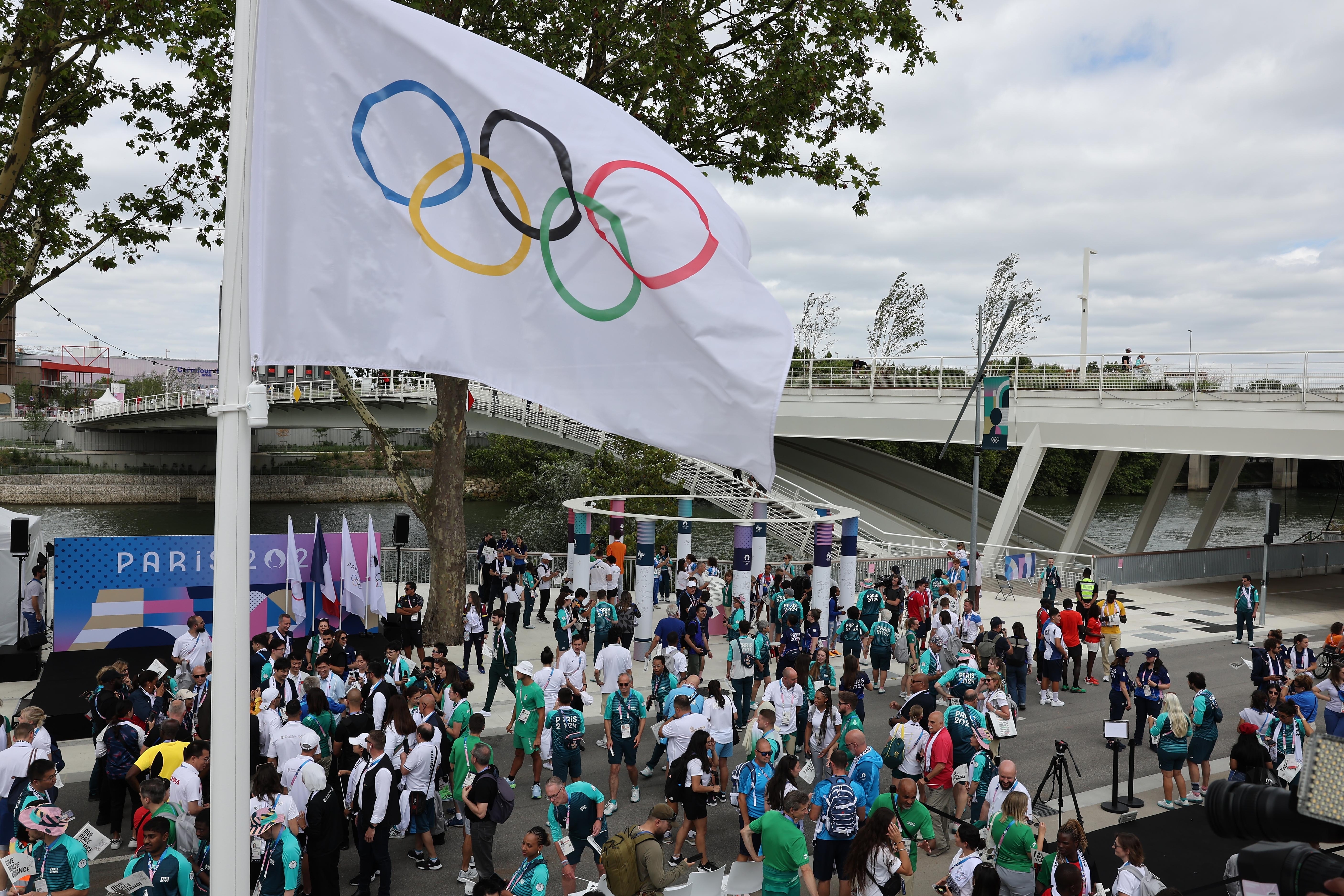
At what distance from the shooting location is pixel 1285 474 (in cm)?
7912

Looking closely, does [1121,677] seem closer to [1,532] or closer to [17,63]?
[17,63]

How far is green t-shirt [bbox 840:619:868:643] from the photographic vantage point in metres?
15.2

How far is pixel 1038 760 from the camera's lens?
12.5 meters

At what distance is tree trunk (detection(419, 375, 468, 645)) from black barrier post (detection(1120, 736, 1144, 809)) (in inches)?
466

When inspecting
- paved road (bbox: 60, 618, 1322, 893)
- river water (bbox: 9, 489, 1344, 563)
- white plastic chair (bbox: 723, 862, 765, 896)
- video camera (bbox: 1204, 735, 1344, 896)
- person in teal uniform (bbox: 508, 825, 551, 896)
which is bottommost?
river water (bbox: 9, 489, 1344, 563)

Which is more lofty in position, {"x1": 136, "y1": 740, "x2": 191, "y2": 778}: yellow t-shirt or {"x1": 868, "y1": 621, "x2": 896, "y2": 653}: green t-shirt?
{"x1": 136, "y1": 740, "x2": 191, "y2": 778}: yellow t-shirt

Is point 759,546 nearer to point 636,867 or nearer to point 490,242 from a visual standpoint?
point 636,867

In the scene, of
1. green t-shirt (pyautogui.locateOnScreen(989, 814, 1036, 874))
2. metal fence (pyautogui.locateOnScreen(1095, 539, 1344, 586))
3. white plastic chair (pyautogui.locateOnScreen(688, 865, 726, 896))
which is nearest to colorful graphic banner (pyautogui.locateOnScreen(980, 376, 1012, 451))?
metal fence (pyautogui.locateOnScreen(1095, 539, 1344, 586))

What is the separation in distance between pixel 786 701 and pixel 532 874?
15.6 ft

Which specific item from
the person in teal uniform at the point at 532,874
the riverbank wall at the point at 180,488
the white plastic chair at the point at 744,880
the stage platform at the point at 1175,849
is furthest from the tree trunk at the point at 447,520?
the riverbank wall at the point at 180,488

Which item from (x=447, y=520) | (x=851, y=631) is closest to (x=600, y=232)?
(x=851, y=631)

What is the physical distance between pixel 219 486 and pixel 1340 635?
61.6ft

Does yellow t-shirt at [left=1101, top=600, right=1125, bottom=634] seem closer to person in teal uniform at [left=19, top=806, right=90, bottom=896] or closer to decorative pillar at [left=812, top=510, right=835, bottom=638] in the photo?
decorative pillar at [left=812, top=510, right=835, bottom=638]

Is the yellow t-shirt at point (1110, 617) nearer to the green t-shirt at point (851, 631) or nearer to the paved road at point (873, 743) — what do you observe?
the paved road at point (873, 743)
